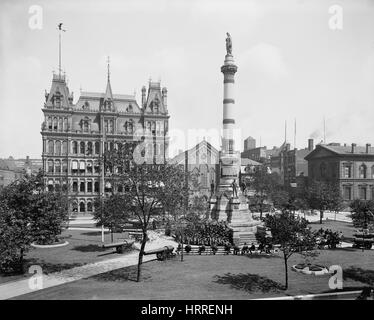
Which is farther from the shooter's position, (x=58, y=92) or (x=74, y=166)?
(x=74, y=166)

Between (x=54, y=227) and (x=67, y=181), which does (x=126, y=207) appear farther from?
(x=67, y=181)

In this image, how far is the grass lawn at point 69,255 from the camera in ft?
83.3

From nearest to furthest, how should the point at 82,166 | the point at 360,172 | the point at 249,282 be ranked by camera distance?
1. the point at 249,282
2. the point at 82,166
3. the point at 360,172

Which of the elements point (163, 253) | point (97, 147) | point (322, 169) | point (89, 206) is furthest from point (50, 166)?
point (322, 169)

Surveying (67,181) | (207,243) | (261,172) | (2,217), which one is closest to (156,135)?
(67,181)

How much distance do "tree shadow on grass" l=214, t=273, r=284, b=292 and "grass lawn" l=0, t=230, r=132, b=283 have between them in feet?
39.4

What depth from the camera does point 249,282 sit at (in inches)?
820

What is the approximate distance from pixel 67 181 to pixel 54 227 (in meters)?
34.9

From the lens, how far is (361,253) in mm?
29594

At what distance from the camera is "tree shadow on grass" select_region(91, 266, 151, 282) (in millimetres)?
21750

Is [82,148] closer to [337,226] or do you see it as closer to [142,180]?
[142,180]

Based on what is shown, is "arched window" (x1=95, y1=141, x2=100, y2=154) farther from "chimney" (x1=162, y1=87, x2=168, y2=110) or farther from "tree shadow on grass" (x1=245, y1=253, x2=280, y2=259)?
"tree shadow on grass" (x1=245, y1=253, x2=280, y2=259)

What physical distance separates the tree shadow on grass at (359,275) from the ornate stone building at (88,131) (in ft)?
136

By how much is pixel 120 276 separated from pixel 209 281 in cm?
628
